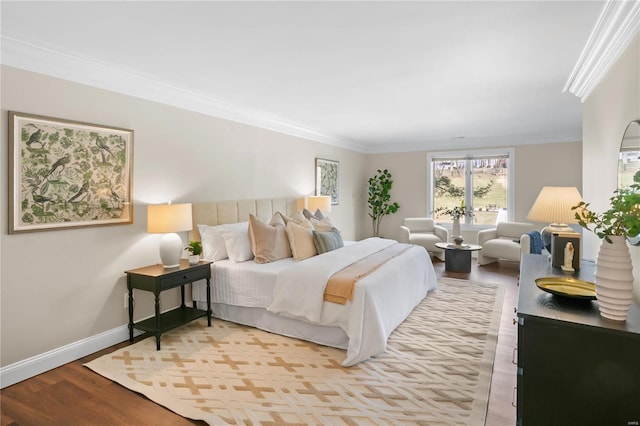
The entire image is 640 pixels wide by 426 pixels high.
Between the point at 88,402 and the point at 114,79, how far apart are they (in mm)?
2612

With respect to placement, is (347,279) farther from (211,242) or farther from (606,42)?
(606,42)

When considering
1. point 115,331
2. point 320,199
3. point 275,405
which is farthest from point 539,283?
point 320,199

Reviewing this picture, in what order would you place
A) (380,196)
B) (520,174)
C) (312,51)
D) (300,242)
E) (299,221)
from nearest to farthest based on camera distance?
(312,51) → (300,242) → (299,221) → (520,174) → (380,196)

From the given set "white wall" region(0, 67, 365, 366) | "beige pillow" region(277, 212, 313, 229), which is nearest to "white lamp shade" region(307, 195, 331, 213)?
"beige pillow" region(277, 212, 313, 229)

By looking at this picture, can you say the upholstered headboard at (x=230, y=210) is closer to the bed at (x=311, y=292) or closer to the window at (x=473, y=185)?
the bed at (x=311, y=292)

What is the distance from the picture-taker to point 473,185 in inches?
293

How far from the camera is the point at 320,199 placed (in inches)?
230

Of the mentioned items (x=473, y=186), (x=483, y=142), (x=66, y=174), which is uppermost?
(x=483, y=142)

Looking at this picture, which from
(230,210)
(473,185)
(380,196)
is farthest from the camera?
(380,196)

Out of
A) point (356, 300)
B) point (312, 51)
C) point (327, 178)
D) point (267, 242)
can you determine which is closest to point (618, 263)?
point (356, 300)

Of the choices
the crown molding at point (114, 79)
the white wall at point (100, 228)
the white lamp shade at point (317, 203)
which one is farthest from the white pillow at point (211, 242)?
the white lamp shade at point (317, 203)

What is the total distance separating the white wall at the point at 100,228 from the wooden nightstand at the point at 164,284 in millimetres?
163

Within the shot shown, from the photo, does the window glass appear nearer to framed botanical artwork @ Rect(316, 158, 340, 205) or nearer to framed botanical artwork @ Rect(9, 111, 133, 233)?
framed botanical artwork @ Rect(316, 158, 340, 205)

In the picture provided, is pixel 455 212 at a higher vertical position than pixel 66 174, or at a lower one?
lower
